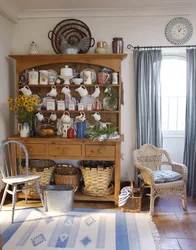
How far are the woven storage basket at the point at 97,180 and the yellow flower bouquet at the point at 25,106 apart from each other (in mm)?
968

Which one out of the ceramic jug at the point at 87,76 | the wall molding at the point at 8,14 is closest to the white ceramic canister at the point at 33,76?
the ceramic jug at the point at 87,76

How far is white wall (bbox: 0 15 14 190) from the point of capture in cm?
349

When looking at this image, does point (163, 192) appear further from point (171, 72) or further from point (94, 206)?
point (171, 72)

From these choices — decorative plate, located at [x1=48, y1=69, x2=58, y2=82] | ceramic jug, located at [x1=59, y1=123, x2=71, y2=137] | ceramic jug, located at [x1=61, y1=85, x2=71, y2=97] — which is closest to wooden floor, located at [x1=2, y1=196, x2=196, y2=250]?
ceramic jug, located at [x1=59, y1=123, x2=71, y2=137]

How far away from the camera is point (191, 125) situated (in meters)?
3.63

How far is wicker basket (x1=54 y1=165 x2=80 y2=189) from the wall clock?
7.15 ft

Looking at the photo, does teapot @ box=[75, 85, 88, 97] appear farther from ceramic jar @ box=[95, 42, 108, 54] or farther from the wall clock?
the wall clock

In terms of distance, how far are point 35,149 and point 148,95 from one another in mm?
1642

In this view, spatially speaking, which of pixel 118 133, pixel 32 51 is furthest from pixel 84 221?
pixel 32 51

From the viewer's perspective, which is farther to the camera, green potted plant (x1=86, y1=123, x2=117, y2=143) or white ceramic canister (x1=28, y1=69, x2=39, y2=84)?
white ceramic canister (x1=28, y1=69, x2=39, y2=84)

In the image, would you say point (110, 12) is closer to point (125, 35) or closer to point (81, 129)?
point (125, 35)

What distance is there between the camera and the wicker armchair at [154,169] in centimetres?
310

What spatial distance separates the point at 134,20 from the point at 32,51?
1443 millimetres

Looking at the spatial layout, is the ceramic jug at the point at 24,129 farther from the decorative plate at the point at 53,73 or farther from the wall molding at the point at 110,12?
the wall molding at the point at 110,12
